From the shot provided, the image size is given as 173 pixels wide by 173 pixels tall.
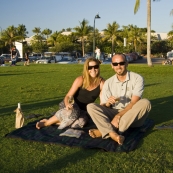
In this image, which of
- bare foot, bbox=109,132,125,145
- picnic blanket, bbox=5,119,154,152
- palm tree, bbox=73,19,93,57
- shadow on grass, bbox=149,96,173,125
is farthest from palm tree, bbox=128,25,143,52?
bare foot, bbox=109,132,125,145

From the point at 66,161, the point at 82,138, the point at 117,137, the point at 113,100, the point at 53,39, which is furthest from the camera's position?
the point at 53,39

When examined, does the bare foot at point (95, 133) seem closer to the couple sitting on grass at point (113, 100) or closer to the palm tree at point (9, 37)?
the couple sitting on grass at point (113, 100)

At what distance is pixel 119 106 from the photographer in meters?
5.68

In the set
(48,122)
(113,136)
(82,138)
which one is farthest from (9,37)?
(113,136)

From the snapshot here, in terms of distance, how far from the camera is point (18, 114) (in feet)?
19.5

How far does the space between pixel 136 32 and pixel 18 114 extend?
73.1 meters

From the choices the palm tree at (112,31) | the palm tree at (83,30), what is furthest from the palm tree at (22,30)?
the palm tree at (112,31)

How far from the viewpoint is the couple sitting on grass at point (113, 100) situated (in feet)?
17.0

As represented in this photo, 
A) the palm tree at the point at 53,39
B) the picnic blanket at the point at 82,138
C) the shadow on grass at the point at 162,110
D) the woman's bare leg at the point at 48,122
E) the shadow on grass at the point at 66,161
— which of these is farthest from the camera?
the palm tree at the point at 53,39

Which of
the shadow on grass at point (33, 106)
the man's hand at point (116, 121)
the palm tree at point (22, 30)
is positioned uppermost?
the palm tree at point (22, 30)

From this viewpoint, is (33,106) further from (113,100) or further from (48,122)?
(113,100)

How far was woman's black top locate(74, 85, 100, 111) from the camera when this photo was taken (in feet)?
19.5

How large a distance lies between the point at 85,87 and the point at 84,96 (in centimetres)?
20

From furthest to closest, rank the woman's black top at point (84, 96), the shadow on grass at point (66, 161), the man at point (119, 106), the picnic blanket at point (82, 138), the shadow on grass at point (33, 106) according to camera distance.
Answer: the shadow on grass at point (33, 106)
the woman's black top at point (84, 96)
the man at point (119, 106)
the picnic blanket at point (82, 138)
the shadow on grass at point (66, 161)
